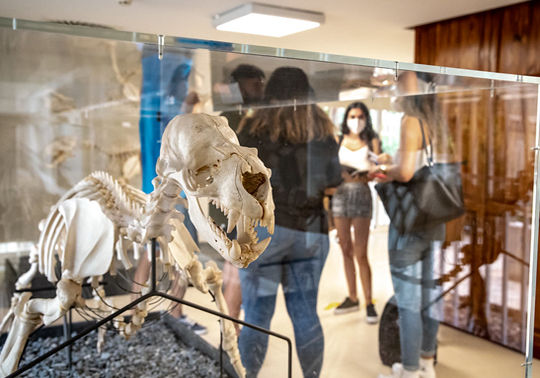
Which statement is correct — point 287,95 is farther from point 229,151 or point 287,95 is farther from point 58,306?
point 58,306

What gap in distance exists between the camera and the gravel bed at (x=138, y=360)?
2.17 metres

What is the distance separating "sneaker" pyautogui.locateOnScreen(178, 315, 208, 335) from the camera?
2.17 m

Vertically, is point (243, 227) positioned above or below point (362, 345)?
above

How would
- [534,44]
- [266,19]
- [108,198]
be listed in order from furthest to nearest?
[266,19] → [534,44] → [108,198]

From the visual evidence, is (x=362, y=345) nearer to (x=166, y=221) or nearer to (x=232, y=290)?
(x=232, y=290)

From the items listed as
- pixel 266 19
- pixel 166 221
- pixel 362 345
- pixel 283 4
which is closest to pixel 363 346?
pixel 362 345

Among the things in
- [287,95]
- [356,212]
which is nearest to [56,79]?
[287,95]

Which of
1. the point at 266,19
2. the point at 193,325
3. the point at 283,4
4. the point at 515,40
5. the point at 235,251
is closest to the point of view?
the point at 235,251

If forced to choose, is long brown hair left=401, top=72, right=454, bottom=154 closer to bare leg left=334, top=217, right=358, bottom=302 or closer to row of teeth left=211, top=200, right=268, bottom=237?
bare leg left=334, top=217, right=358, bottom=302

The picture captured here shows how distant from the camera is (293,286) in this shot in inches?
66.5

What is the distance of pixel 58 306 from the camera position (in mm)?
1479

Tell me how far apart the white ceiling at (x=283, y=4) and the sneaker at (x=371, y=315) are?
6.98ft

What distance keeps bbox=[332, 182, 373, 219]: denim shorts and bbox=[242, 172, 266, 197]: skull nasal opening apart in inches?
29.0

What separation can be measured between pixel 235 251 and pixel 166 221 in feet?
1.20
